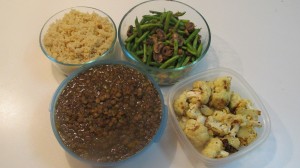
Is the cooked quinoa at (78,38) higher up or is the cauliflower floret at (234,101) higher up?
the cooked quinoa at (78,38)

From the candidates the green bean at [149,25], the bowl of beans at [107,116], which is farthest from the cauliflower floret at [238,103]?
the green bean at [149,25]

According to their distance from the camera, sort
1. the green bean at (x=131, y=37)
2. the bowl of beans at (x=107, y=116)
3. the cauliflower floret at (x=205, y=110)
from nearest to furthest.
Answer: the bowl of beans at (x=107, y=116), the cauliflower floret at (x=205, y=110), the green bean at (x=131, y=37)

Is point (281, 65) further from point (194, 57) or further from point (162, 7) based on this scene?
point (162, 7)

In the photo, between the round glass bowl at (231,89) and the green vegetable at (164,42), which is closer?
the round glass bowl at (231,89)

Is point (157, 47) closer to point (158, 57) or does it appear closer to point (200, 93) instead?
point (158, 57)

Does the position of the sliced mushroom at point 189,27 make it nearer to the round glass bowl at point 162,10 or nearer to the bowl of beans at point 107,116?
the round glass bowl at point 162,10

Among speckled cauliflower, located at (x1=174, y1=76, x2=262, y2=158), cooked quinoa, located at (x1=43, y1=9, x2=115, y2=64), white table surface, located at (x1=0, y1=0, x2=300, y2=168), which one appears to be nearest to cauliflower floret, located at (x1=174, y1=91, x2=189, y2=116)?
speckled cauliflower, located at (x1=174, y1=76, x2=262, y2=158)

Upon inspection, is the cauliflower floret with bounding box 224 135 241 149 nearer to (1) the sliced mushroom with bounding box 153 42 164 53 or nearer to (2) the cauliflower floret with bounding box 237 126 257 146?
(2) the cauliflower floret with bounding box 237 126 257 146

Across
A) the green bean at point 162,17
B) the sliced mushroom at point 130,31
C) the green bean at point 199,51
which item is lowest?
the green bean at point 199,51
